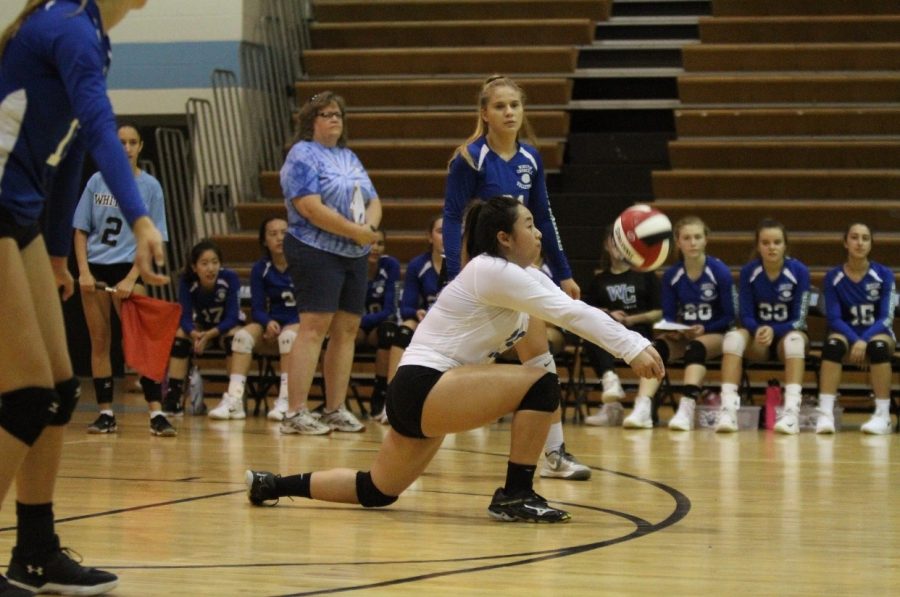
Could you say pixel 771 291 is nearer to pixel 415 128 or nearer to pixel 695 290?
pixel 695 290

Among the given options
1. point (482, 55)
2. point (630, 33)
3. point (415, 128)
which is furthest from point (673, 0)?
point (415, 128)

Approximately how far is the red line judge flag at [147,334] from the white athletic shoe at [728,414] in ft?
10.5

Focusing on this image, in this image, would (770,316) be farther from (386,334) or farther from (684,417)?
(386,334)

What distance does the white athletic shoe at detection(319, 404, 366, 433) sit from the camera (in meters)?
7.22

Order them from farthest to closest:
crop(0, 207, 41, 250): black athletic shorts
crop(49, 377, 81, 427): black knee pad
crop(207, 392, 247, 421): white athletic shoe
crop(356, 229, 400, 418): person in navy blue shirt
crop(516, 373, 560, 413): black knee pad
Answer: crop(356, 229, 400, 418): person in navy blue shirt < crop(207, 392, 247, 421): white athletic shoe < crop(516, 373, 560, 413): black knee pad < crop(49, 377, 81, 427): black knee pad < crop(0, 207, 41, 250): black athletic shorts

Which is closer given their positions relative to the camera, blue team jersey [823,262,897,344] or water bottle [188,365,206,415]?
blue team jersey [823,262,897,344]

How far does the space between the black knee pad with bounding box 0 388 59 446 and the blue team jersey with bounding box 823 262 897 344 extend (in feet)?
19.6

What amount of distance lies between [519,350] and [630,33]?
294 inches

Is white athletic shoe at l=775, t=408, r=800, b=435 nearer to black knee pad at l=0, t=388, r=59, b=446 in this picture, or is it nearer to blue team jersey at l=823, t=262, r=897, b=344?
blue team jersey at l=823, t=262, r=897, b=344

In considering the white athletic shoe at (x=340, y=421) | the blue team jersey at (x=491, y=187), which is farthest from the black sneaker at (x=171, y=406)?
the blue team jersey at (x=491, y=187)

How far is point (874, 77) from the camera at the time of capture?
10586 millimetres

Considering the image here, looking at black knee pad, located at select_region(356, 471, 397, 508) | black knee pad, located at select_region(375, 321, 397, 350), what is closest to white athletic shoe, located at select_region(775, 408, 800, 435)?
black knee pad, located at select_region(375, 321, 397, 350)

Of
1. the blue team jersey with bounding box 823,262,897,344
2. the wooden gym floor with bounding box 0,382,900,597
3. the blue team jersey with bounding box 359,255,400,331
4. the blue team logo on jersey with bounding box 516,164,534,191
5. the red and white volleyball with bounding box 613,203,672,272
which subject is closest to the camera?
the wooden gym floor with bounding box 0,382,900,597

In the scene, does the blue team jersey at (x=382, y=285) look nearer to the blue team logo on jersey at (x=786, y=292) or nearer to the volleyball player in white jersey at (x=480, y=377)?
the blue team logo on jersey at (x=786, y=292)
